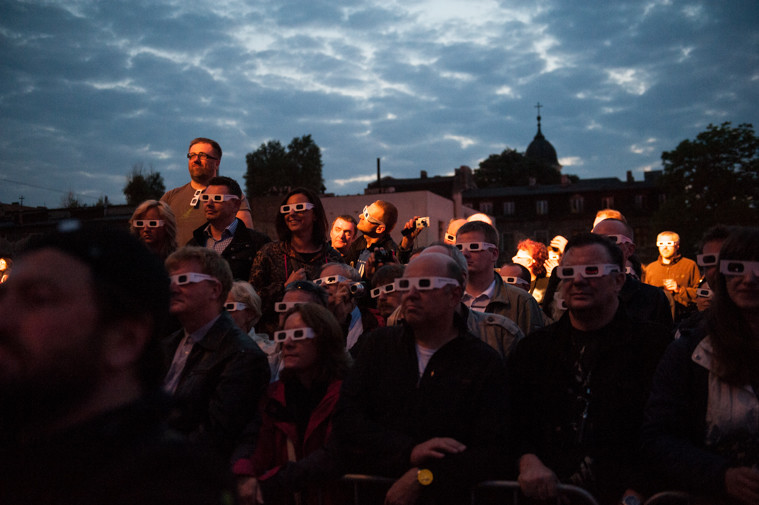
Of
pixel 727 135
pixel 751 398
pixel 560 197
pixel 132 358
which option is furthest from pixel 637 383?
pixel 560 197

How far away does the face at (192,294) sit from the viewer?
13.4 feet

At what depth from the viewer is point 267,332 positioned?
605 centimetres

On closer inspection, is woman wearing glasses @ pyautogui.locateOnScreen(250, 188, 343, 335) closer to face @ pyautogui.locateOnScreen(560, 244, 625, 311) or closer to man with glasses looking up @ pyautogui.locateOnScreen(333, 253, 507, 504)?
man with glasses looking up @ pyautogui.locateOnScreen(333, 253, 507, 504)

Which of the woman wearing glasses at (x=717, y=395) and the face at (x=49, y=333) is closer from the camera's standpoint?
the face at (x=49, y=333)

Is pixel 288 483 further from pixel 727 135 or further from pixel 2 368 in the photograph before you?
pixel 727 135

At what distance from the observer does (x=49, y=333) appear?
4.54 ft

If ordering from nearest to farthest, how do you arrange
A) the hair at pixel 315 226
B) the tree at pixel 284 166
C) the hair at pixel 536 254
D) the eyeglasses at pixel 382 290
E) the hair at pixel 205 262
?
the hair at pixel 205 262 → the eyeglasses at pixel 382 290 → the hair at pixel 315 226 → the hair at pixel 536 254 → the tree at pixel 284 166

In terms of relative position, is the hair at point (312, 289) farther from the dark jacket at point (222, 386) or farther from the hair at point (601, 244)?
the hair at point (601, 244)

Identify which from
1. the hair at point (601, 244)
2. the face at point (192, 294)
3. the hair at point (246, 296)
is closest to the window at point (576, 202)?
the hair at point (246, 296)

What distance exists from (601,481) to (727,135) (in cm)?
4810

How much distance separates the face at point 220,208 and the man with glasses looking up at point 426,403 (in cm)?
260

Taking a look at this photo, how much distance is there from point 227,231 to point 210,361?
2.58 m

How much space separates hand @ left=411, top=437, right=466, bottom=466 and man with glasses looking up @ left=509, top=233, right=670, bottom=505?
37cm

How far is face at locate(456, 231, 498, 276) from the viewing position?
5691 mm
